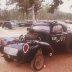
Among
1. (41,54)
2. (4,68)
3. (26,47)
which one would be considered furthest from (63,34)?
(4,68)

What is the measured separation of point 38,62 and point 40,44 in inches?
23.4

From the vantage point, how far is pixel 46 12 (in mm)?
8609

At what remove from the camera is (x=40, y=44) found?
5.86 metres

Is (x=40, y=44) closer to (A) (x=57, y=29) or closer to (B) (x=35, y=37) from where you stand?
(B) (x=35, y=37)

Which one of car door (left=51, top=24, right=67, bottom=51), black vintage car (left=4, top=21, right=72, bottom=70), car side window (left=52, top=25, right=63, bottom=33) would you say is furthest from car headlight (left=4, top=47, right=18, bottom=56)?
car side window (left=52, top=25, right=63, bottom=33)

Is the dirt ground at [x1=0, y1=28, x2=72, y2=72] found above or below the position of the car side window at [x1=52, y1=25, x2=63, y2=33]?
below

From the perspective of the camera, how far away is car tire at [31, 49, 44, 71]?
5.71m

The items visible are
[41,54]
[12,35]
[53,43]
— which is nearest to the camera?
[41,54]

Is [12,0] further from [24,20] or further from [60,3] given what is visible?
A: [60,3]

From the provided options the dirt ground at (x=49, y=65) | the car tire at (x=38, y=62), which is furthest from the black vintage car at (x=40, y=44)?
the dirt ground at (x=49, y=65)

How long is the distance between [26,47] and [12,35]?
97.1 inches

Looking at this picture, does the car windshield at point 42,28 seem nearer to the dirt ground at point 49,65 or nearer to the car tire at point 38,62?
the dirt ground at point 49,65

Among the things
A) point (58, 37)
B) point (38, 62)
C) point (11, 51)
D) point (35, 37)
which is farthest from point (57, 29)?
point (11, 51)

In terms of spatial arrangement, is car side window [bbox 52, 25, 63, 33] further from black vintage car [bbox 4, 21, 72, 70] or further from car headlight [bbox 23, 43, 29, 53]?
car headlight [bbox 23, 43, 29, 53]
